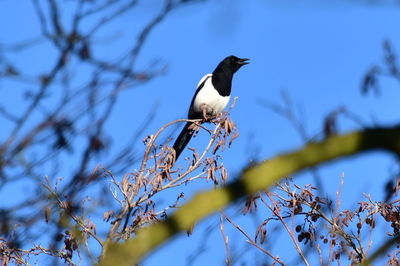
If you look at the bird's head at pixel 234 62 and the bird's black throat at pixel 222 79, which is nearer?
the bird's black throat at pixel 222 79

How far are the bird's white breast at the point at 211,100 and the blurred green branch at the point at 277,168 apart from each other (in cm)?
614

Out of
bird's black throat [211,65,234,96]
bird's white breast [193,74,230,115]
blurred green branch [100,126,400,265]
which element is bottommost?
blurred green branch [100,126,400,265]

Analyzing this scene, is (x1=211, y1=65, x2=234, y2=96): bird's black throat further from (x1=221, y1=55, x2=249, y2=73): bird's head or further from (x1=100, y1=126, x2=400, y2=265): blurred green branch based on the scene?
(x1=100, y1=126, x2=400, y2=265): blurred green branch

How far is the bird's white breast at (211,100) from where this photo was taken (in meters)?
7.92

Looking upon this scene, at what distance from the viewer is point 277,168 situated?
1.73 meters

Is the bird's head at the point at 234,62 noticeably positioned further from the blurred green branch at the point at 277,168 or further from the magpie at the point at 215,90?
the blurred green branch at the point at 277,168

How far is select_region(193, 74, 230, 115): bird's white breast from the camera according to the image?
7922 mm

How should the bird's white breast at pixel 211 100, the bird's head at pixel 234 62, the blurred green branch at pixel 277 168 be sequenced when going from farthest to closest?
1. the bird's head at pixel 234 62
2. the bird's white breast at pixel 211 100
3. the blurred green branch at pixel 277 168

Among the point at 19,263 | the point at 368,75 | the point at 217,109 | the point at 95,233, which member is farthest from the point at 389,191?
the point at 217,109

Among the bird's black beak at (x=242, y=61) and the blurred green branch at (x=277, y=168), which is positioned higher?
the bird's black beak at (x=242, y=61)

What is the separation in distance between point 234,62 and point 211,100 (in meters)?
0.91

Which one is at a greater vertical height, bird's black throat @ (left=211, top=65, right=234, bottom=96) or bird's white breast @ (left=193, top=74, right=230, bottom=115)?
bird's black throat @ (left=211, top=65, right=234, bottom=96)

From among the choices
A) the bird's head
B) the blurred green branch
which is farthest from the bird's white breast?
the blurred green branch

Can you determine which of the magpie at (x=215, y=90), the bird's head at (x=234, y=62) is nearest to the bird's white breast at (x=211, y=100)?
the magpie at (x=215, y=90)
